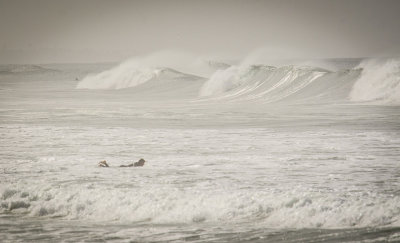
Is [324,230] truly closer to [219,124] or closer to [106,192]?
[106,192]

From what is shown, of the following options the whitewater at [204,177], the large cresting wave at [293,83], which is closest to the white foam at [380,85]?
the large cresting wave at [293,83]

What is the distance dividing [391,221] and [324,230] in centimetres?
71

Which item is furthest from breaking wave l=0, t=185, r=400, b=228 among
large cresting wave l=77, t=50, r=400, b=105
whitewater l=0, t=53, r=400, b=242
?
large cresting wave l=77, t=50, r=400, b=105

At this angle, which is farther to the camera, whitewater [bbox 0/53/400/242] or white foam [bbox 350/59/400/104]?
white foam [bbox 350/59/400/104]

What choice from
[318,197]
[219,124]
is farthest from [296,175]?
[219,124]

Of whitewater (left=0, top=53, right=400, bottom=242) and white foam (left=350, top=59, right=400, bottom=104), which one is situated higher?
white foam (left=350, top=59, right=400, bottom=104)

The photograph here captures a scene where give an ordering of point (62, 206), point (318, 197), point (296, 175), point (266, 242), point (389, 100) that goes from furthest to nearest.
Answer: point (389, 100), point (296, 175), point (62, 206), point (318, 197), point (266, 242)

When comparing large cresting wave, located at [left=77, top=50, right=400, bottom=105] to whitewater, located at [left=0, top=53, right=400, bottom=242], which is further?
large cresting wave, located at [left=77, top=50, right=400, bottom=105]

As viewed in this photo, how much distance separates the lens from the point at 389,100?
2538cm

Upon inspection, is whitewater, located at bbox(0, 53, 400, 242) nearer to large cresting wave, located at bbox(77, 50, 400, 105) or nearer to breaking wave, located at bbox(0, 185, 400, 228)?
breaking wave, located at bbox(0, 185, 400, 228)

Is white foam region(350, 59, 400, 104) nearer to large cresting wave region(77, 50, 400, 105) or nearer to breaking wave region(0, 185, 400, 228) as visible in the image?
large cresting wave region(77, 50, 400, 105)

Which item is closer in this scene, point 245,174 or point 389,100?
point 245,174

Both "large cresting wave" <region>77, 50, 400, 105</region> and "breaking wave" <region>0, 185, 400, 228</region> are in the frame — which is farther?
"large cresting wave" <region>77, 50, 400, 105</region>

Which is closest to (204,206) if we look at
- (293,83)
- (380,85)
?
(380,85)
